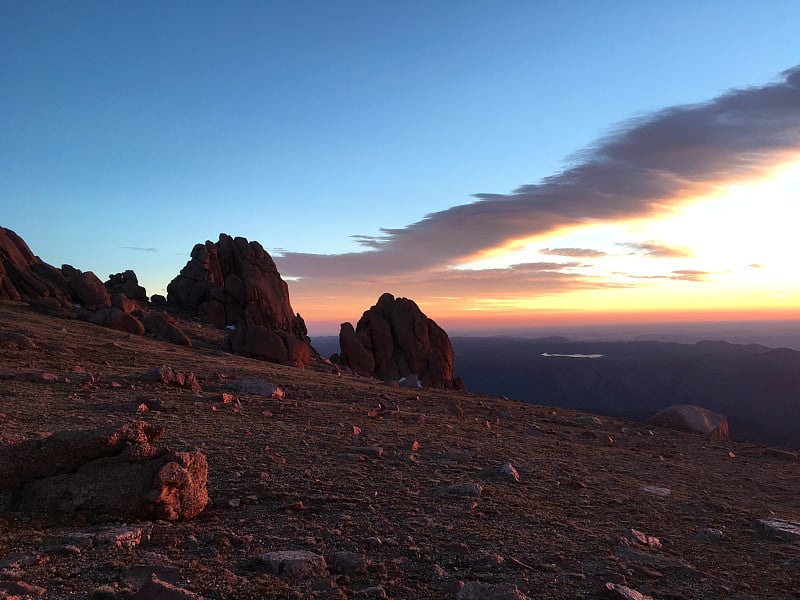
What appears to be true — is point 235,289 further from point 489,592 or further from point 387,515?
point 489,592

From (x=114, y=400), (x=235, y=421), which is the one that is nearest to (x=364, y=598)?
(x=235, y=421)

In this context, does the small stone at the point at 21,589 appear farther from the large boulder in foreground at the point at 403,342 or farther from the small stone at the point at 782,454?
the large boulder in foreground at the point at 403,342

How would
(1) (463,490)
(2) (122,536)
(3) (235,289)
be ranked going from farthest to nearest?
(3) (235,289), (1) (463,490), (2) (122,536)

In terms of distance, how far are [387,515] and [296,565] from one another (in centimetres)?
218

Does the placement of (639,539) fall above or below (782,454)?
above

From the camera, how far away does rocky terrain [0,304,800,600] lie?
17.3ft

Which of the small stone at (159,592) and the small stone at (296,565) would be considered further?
the small stone at (296,565)

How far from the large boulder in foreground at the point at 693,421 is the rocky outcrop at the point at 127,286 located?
59.1 m

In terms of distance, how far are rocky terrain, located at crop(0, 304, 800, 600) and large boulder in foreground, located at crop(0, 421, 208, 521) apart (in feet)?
0.22

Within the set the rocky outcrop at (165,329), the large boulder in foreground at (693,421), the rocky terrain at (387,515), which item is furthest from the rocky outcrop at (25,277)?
the large boulder in foreground at (693,421)

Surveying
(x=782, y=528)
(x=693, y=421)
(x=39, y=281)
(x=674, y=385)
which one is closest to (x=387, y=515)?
(x=782, y=528)

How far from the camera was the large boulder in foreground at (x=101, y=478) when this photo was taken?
6.38m

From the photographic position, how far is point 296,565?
542 cm

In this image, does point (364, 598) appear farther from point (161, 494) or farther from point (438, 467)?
point (438, 467)
